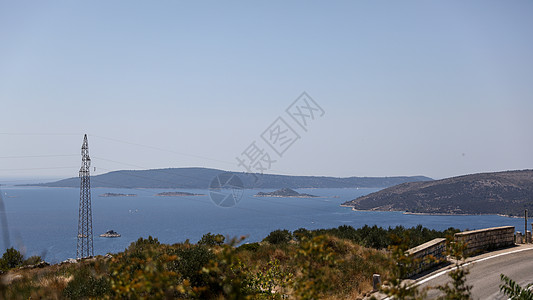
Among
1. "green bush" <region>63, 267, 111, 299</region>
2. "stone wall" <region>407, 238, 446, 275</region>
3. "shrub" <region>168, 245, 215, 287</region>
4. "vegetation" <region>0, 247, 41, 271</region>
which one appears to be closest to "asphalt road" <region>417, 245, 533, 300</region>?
"stone wall" <region>407, 238, 446, 275</region>

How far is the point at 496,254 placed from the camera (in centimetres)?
1983

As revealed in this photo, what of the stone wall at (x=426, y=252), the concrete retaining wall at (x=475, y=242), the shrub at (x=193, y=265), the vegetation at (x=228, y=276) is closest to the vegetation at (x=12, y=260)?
the vegetation at (x=228, y=276)

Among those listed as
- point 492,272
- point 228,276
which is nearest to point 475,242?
point 492,272

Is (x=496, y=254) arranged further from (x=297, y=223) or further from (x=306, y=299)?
(x=297, y=223)

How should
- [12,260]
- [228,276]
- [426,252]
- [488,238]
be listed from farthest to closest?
[12,260] < [488,238] < [426,252] < [228,276]

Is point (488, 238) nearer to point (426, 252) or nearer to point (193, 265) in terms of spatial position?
point (426, 252)

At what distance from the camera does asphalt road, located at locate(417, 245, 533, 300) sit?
546 inches

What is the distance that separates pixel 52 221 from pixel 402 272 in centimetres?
21580

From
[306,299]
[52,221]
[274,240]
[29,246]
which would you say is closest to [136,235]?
[29,246]

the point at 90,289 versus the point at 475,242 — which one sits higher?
the point at 90,289

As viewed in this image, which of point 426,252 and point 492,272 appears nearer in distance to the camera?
point 492,272

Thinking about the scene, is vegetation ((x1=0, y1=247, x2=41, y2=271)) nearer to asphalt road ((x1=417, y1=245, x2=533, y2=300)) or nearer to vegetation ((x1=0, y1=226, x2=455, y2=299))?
vegetation ((x1=0, y1=226, x2=455, y2=299))

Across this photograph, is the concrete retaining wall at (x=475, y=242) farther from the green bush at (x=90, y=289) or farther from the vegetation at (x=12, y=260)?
the vegetation at (x=12, y=260)

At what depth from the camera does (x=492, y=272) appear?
16.3 metres
